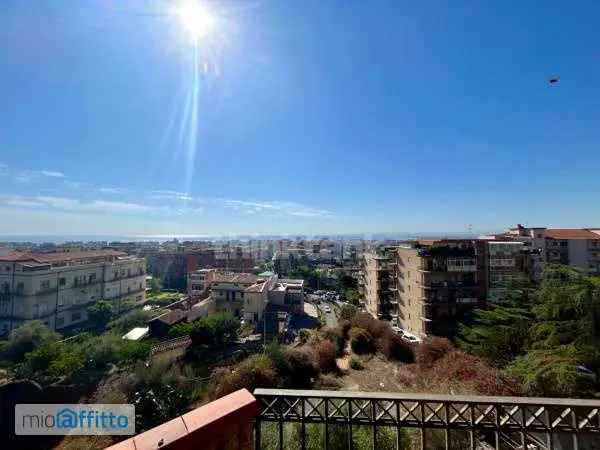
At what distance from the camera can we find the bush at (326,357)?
14122 millimetres

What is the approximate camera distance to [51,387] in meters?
14.4

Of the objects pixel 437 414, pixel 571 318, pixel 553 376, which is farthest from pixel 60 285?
pixel 571 318

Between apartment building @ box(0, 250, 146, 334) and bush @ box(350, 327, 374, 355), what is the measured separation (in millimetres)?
26657

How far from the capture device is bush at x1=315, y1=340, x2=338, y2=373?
1412 centimetres

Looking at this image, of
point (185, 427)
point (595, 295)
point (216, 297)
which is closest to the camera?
point (185, 427)

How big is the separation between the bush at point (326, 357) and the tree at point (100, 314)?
76.9 ft

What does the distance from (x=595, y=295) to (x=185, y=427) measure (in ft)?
41.6

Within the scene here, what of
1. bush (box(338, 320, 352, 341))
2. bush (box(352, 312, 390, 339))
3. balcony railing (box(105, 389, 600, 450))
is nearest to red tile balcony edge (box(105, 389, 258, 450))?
balcony railing (box(105, 389, 600, 450))

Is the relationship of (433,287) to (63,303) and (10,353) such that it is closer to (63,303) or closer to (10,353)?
(10,353)

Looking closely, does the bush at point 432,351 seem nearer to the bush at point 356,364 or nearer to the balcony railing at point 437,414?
the bush at point 356,364

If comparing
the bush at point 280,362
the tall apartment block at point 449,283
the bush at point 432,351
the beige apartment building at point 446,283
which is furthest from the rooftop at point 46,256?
the tall apartment block at point 449,283

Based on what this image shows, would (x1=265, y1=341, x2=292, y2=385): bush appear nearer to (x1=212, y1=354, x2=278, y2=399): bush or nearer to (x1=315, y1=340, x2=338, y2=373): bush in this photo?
(x1=212, y1=354, x2=278, y2=399): bush

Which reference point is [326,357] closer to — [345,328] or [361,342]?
[361,342]

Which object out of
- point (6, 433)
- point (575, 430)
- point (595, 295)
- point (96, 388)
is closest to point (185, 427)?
point (575, 430)
